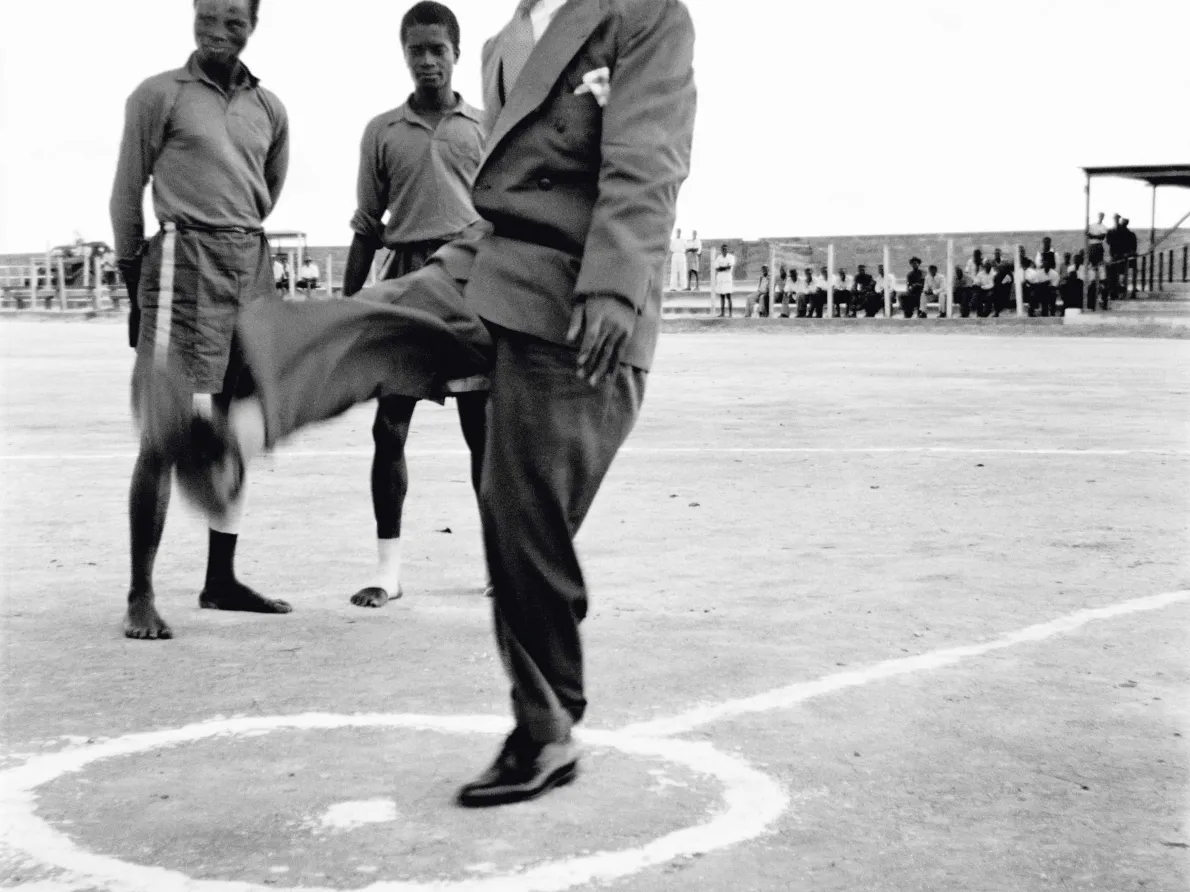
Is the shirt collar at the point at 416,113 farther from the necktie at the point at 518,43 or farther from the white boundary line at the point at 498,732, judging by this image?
the white boundary line at the point at 498,732

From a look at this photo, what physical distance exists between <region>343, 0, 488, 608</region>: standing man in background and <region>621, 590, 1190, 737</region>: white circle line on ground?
1679mm

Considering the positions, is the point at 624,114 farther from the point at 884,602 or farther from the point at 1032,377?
the point at 1032,377

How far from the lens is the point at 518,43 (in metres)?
3.75

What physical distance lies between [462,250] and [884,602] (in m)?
2.49

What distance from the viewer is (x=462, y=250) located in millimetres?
3797

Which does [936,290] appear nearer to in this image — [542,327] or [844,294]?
[844,294]

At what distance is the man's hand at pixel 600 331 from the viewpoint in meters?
3.49

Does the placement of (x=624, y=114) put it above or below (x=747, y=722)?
above

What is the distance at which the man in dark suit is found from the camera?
3510 millimetres

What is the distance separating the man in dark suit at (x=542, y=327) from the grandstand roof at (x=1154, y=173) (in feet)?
87.6

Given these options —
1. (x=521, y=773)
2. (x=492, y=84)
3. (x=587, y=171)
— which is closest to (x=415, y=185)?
(x=492, y=84)

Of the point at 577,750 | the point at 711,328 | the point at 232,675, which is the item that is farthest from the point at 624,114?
the point at 711,328

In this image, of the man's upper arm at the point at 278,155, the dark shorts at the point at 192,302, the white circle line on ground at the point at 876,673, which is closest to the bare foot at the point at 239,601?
the dark shorts at the point at 192,302

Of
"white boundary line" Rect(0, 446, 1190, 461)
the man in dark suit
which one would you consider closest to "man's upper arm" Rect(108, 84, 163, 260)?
the man in dark suit
